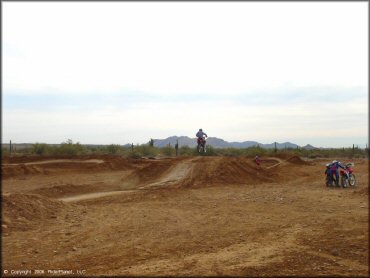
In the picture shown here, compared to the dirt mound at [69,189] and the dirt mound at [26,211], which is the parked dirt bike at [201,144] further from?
the dirt mound at [26,211]

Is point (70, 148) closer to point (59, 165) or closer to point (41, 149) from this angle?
point (41, 149)

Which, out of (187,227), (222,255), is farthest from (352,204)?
(222,255)

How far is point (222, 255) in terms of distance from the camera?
21.7 feet

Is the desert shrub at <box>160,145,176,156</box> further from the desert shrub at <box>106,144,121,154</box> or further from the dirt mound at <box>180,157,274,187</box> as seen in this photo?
the dirt mound at <box>180,157,274,187</box>

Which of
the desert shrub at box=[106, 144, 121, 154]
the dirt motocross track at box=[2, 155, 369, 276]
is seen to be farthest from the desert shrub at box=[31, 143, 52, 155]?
the dirt motocross track at box=[2, 155, 369, 276]

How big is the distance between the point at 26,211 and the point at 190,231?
4.37 metres

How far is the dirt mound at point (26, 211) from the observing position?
9211mm

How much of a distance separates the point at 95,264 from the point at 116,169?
853 inches

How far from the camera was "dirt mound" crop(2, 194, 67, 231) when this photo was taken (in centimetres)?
921

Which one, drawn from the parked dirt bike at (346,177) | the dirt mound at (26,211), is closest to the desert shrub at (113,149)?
the parked dirt bike at (346,177)

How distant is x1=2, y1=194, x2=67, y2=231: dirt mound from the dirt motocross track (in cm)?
3

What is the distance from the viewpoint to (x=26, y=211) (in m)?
9.97

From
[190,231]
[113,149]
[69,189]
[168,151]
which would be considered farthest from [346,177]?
[113,149]

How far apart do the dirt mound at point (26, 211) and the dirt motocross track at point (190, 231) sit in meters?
0.03
